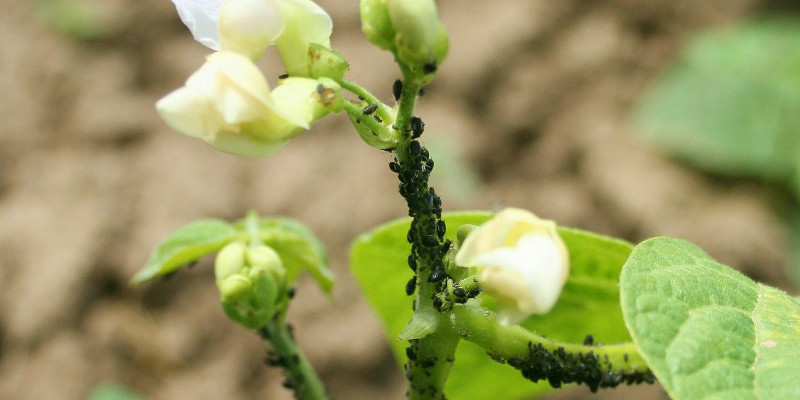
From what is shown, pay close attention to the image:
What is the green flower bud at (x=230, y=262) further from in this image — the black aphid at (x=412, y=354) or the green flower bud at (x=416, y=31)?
the green flower bud at (x=416, y=31)

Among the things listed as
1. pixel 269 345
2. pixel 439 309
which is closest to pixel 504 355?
pixel 439 309

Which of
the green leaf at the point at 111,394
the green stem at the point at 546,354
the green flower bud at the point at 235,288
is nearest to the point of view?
the green stem at the point at 546,354

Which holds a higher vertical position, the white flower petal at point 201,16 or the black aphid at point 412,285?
the white flower petal at point 201,16

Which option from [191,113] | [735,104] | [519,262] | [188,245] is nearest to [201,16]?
[191,113]

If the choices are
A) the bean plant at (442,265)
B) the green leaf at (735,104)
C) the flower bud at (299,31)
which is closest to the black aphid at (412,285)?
the bean plant at (442,265)

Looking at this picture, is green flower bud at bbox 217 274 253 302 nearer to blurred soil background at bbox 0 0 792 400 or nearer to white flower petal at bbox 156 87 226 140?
white flower petal at bbox 156 87 226 140

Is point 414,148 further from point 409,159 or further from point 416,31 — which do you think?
point 416,31
